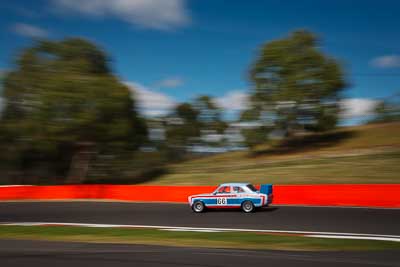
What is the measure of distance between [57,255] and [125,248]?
4.74 feet

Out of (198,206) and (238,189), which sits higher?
(238,189)

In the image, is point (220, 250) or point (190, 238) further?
point (190, 238)

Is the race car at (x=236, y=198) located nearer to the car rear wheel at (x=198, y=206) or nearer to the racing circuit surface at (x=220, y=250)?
the car rear wheel at (x=198, y=206)

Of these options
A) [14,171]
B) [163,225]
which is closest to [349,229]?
[163,225]

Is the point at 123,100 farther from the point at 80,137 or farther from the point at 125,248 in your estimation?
the point at 125,248

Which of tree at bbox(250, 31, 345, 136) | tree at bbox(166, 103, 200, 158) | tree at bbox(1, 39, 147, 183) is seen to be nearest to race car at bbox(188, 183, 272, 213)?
tree at bbox(1, 39, 147, 183)

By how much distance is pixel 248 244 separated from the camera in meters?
9.62

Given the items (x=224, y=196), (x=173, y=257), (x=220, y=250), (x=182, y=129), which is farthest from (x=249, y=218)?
(x=182, y=129)

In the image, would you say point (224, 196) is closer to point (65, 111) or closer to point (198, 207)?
point (198, 207)

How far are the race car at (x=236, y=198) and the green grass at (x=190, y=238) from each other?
20.1 ft

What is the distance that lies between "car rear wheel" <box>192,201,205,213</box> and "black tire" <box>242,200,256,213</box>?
1.89 metres

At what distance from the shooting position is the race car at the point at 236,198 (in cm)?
1780

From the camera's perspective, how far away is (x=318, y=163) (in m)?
37.2

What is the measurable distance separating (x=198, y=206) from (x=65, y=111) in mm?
20435
